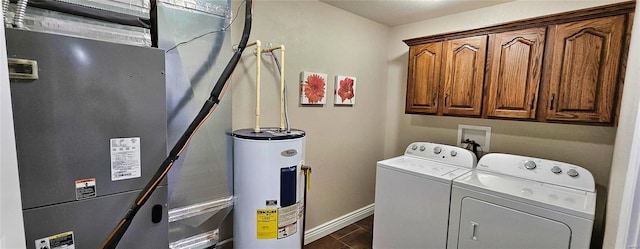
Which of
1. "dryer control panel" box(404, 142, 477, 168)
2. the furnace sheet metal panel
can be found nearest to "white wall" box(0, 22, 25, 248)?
the furnace sheet metal panel

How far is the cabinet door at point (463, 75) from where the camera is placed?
7.68 feet

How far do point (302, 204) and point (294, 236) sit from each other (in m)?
0.22

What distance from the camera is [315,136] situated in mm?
2629

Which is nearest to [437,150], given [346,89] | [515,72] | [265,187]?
[515,72]

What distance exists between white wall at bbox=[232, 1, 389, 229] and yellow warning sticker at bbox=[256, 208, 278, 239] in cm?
68

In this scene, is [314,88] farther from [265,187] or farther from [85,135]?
[85,135]

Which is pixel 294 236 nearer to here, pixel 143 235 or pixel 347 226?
pixel 143 235

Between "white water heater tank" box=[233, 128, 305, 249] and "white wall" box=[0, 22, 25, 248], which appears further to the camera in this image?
"white water heater tank" box=[233, 128, 305, 249]

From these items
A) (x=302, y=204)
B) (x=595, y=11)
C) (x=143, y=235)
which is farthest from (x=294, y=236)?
(x=595, y=11)

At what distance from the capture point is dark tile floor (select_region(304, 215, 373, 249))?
2692 millimetres

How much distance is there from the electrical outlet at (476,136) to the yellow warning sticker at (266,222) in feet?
6.87

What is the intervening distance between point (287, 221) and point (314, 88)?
1232mm

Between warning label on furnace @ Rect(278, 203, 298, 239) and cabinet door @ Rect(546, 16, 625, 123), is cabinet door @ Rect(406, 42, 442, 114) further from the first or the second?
A: warning label on furnace @ Rect(278, 203, 298, 239)

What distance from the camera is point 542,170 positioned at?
2.06 meters
